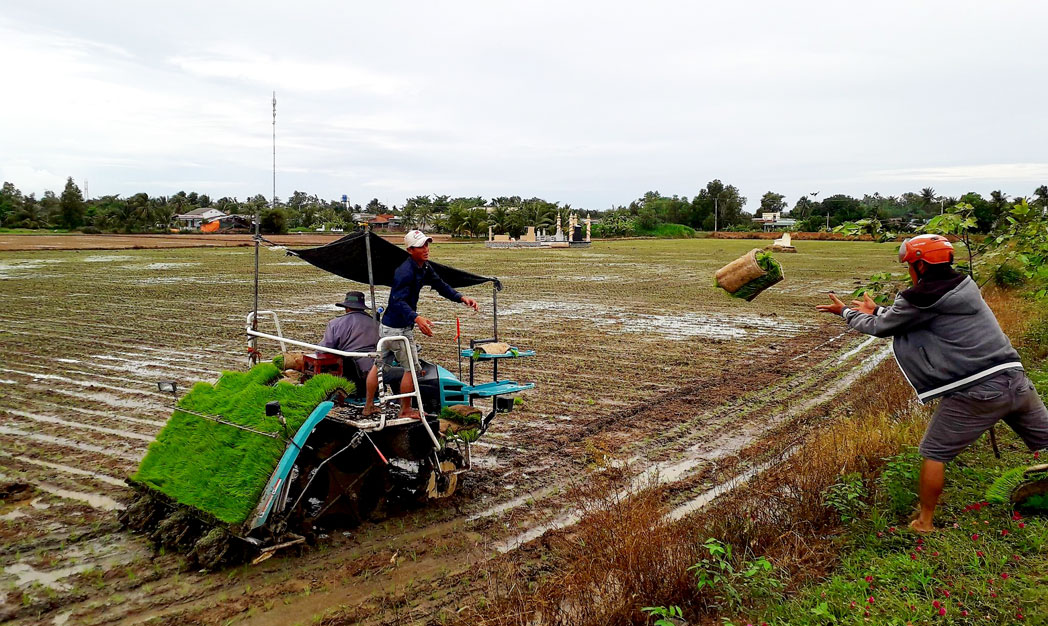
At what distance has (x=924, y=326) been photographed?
4.73 meters

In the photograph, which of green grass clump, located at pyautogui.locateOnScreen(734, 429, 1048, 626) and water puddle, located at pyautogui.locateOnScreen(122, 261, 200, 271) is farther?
water puddle, located at pyautogui.locateOnScreen(122, 261, 200, 271)

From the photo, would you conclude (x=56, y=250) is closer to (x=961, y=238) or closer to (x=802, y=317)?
(x=802, y=317)

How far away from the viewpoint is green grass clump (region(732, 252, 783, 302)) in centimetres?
646

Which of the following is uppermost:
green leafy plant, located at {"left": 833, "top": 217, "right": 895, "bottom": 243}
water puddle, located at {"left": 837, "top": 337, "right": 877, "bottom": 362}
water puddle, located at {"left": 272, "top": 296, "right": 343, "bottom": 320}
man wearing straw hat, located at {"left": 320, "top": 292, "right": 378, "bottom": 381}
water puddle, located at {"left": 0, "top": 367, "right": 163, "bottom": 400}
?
green leafy plant, located at {"left": 833, "top": 217, "right": 895, "bottom": 243}

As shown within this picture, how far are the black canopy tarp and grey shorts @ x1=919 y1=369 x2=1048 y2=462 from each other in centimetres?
392

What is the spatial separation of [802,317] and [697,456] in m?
12.3

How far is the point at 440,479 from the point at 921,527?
357 cm

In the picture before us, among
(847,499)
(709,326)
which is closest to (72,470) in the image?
(847,499)

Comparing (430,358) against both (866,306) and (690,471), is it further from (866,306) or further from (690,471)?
(866,306)

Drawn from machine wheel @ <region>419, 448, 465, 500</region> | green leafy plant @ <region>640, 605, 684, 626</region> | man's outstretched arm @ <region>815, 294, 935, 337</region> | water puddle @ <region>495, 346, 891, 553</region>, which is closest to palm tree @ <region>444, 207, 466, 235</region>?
water puddle @ <region>495, 346, 891, 553</region>

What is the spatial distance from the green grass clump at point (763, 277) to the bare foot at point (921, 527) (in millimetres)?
2358

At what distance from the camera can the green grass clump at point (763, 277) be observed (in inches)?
254

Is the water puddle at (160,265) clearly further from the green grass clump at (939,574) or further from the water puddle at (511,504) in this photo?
the green grass clump at (939,574)

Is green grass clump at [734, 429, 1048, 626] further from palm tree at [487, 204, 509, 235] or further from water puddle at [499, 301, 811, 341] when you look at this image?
palm tree at [487, 204, 509, 235]
